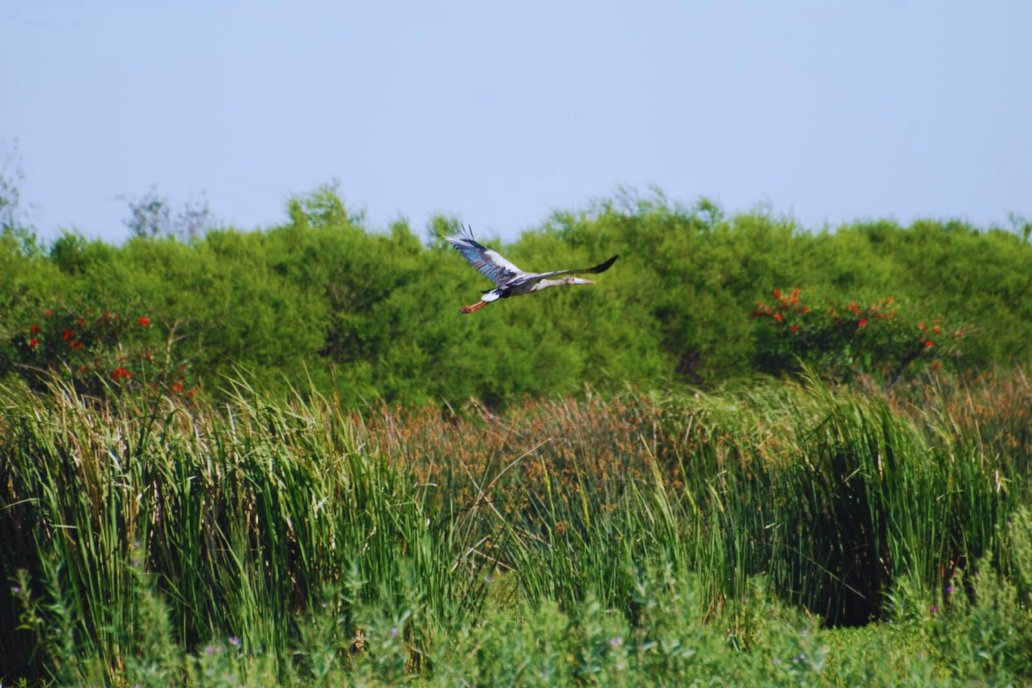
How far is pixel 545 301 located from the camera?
16.2m

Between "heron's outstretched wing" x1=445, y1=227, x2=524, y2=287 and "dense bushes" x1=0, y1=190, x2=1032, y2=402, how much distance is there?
534cm

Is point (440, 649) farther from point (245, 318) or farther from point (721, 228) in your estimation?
point (721, 228)

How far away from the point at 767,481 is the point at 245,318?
8064mm

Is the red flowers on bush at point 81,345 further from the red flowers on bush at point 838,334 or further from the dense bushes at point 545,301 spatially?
the red flowers on bush at point 838,334

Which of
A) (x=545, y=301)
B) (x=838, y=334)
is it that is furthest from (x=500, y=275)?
(x=838, y=334)

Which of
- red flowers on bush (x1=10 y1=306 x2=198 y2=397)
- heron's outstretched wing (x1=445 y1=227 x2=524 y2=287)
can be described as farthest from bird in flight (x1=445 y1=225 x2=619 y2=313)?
red flowers on bush (x1=10 y1=306 x2=198 y2=397)

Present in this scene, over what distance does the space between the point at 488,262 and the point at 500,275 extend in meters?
0.16

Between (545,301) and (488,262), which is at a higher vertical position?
(545,301)

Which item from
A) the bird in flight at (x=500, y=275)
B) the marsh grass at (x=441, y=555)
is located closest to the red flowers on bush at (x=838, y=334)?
the marsh grass at (x=441, y=555)

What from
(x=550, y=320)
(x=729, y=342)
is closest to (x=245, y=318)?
(x=550, y=320)

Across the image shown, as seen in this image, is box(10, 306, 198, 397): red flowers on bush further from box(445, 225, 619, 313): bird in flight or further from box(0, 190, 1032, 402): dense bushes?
box(445, 225, 619, 313): bird in flight

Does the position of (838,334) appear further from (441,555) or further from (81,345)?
(441,555)

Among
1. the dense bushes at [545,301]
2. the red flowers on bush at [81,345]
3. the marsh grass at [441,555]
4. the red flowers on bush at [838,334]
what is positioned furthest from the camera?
the red flowers on bush at [838,334]

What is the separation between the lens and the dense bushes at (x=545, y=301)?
13.7m
